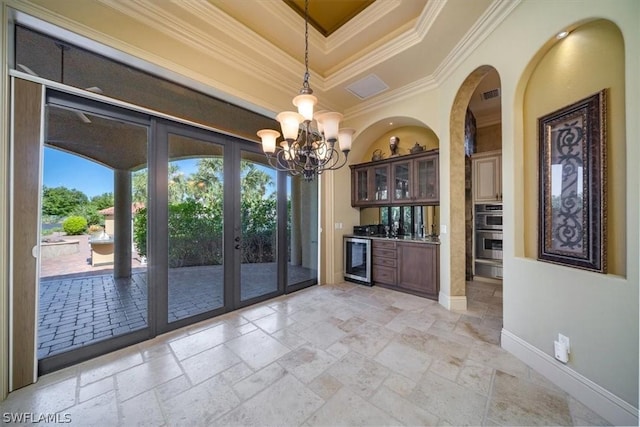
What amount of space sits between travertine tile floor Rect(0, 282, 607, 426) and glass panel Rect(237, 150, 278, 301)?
2.41ft

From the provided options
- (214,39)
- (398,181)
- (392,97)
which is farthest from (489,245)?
(214,39)

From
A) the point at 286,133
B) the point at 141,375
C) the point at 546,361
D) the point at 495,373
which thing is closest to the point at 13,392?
the point at 141,375

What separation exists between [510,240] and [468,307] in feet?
5.10

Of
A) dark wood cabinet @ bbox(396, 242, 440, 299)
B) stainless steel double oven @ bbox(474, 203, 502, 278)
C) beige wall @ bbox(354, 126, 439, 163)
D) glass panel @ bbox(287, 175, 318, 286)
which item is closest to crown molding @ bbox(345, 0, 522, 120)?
beige wall @ bbox(354, 126, 439, 163)

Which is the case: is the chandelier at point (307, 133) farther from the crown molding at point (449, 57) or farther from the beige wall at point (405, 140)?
the beige wall at point (405, 140)

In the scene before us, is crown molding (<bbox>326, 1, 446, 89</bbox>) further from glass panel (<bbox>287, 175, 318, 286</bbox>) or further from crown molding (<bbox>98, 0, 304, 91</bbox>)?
glass panel (<bbox>287, 175, 318, 286</bbox>)

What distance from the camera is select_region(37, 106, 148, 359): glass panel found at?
2.03 meters

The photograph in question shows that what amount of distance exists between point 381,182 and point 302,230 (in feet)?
5.89

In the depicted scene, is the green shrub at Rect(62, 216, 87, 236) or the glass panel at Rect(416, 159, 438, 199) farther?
the glass panel at Rect(416, 159, 438, 199)

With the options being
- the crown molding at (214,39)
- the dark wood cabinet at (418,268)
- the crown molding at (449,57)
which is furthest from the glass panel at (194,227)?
the dark wood cabinet at (418,268)

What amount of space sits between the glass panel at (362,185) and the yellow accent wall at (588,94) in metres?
2.67

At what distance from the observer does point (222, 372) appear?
76.1 inches

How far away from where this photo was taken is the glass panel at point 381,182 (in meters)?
4.28

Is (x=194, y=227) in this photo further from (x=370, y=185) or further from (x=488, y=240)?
→ (x=488, y=240)
